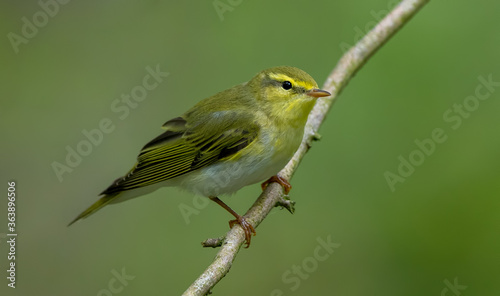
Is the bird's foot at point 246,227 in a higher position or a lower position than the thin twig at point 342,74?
lower

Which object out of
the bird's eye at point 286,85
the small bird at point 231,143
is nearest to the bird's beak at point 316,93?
the small bird at point 231,143

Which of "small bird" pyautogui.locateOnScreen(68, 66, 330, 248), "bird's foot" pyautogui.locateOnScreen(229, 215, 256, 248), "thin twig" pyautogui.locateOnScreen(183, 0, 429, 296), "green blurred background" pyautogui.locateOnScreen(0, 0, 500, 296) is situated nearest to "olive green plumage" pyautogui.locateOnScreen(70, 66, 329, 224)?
"small bird" pyautogui.locateOnScreen(68, 66, 330, 248)

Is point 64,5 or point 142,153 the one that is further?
point 64,5

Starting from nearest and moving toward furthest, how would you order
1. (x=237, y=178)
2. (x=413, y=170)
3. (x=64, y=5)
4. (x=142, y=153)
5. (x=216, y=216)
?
1. (x=237, y=178)
2. (x=142, y=153)
3. (x=413, y=170)
4. (x=216, y=216)
5. (x=64, y=5)

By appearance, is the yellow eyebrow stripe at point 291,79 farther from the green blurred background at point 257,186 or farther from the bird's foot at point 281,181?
the green blurred background at point 257,186

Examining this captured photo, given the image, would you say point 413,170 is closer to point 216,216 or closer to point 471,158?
point 471,158

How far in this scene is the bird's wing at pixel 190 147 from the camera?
4020mm

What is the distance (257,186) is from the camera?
510 centimetres

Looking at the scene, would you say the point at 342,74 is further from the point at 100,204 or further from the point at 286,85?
the point at 100,204

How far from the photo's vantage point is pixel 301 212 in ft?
15.8

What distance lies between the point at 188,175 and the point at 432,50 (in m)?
2.31

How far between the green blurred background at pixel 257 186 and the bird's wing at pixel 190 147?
0.84 metres

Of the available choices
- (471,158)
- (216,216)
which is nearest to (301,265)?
(216,216)

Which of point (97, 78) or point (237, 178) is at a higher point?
point (97, 78)
